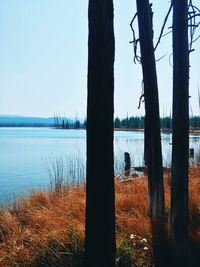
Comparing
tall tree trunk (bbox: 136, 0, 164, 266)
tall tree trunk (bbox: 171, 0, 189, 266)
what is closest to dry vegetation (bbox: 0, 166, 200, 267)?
tall tree trunk (bbox: 136, 0, 164, 266)

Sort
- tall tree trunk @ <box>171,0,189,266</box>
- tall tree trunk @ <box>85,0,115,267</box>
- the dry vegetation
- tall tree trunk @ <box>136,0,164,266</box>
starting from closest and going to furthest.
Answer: tall tree trunk @ <box>85,0,115,267</box> → the dry vegetation → tall tree trunk @ <box>171,0,189,266</box> → tall tree trunk @ <box>136,0,164,266</box>

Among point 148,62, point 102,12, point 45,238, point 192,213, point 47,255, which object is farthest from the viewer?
point 148,62

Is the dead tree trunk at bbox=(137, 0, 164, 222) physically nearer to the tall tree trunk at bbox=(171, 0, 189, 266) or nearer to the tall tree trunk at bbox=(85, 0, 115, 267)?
the tall tree trunk at bbox=(171, 0, 189, 266)

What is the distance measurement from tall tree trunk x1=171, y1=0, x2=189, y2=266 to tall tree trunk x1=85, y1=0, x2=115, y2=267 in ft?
3.29

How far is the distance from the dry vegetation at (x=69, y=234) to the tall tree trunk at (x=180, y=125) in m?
0.52

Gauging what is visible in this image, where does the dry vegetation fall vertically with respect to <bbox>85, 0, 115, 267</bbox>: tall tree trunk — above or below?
below

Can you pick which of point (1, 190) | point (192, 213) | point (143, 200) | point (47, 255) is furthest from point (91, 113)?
point (1, 190)

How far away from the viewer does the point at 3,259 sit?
4.18 metres

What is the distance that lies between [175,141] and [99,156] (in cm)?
123

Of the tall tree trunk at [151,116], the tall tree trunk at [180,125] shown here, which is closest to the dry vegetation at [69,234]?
the tall tree trunk at [151,116]

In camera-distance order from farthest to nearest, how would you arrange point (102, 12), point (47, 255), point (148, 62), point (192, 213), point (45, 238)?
1. point (148, 62)
2. point (192, 213)
3. point (45, 238)
4. point (47, 255)
5. point (102, 12)

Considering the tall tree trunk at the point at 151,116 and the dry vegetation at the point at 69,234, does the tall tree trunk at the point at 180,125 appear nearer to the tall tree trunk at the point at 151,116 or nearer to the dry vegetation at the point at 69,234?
the dry vegetation at the point at 69,234

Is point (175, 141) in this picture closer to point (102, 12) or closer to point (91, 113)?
point (91, 113)

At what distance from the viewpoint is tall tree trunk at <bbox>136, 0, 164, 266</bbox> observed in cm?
544
